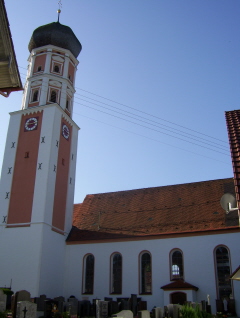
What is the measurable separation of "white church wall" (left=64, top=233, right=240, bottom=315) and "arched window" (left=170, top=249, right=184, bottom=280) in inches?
11.4

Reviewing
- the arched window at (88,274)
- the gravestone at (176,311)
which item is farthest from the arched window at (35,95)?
the gravestone at (176,311)

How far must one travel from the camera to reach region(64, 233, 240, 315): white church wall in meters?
23.0

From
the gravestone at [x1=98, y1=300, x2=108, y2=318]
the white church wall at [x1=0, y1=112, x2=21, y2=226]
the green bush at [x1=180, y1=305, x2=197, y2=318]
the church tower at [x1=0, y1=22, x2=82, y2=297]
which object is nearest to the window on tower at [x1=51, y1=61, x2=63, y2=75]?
the church tower at [x1=0, y1=22, x2=82, y2=297]

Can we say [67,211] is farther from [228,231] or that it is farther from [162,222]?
[228,231]

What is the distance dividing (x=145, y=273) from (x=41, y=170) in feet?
32.1

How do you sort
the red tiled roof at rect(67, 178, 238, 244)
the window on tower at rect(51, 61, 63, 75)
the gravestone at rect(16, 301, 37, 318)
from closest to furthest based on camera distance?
the gravestone at rect(16, 301, 37, 318) → the red tiled roof at rect(67, 178, 238, 244) → the window on tower at rect(51, 61, 63, 75)

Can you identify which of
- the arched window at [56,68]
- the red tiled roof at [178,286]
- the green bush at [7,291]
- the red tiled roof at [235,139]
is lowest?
the green bush at [7,291]

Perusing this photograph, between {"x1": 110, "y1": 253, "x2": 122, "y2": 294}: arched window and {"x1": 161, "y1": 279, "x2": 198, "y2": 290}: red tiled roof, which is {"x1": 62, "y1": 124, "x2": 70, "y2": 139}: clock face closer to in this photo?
{"x1": 110, "y1": 253, "x2": 122, "y2": 294}: arched window

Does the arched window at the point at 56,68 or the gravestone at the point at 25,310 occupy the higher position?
the arched window at the point at 56,68

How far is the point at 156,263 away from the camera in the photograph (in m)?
24.5

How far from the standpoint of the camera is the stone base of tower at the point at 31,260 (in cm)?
2375

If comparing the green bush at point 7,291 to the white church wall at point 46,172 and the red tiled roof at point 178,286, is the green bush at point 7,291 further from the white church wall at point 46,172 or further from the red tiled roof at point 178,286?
the red tiled roof at point 178,286

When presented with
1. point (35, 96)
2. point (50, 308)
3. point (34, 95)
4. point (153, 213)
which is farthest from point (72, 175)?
point (50, 308)

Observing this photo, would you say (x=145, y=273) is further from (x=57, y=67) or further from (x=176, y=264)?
(x=57, y=67)
